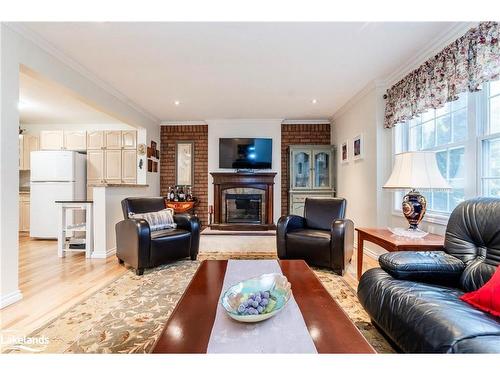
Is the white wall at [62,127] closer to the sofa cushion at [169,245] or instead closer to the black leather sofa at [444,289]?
the sofa cushion at [169,245]

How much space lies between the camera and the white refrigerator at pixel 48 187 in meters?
4.65

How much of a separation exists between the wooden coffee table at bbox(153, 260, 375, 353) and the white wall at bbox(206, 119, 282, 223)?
12.3 ft

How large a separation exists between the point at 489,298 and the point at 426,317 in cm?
38

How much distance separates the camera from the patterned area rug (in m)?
1.57

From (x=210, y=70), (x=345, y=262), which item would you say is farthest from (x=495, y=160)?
(x=210, y=70)

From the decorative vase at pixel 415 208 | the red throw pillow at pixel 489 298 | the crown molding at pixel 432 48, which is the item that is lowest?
→ the red throw pillow at pixel 489 298

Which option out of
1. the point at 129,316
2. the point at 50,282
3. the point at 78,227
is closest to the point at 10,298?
the point at 50,282

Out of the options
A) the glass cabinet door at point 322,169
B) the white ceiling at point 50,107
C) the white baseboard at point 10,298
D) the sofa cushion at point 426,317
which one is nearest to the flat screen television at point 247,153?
the glass cabinet door at point 322,169

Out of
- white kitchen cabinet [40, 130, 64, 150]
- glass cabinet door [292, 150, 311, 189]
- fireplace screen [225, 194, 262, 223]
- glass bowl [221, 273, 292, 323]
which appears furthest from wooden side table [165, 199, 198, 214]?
glass bowl [221, 273, 292, 323]

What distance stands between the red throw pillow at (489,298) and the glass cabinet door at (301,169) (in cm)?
383

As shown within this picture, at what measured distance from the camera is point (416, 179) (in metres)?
2.21
